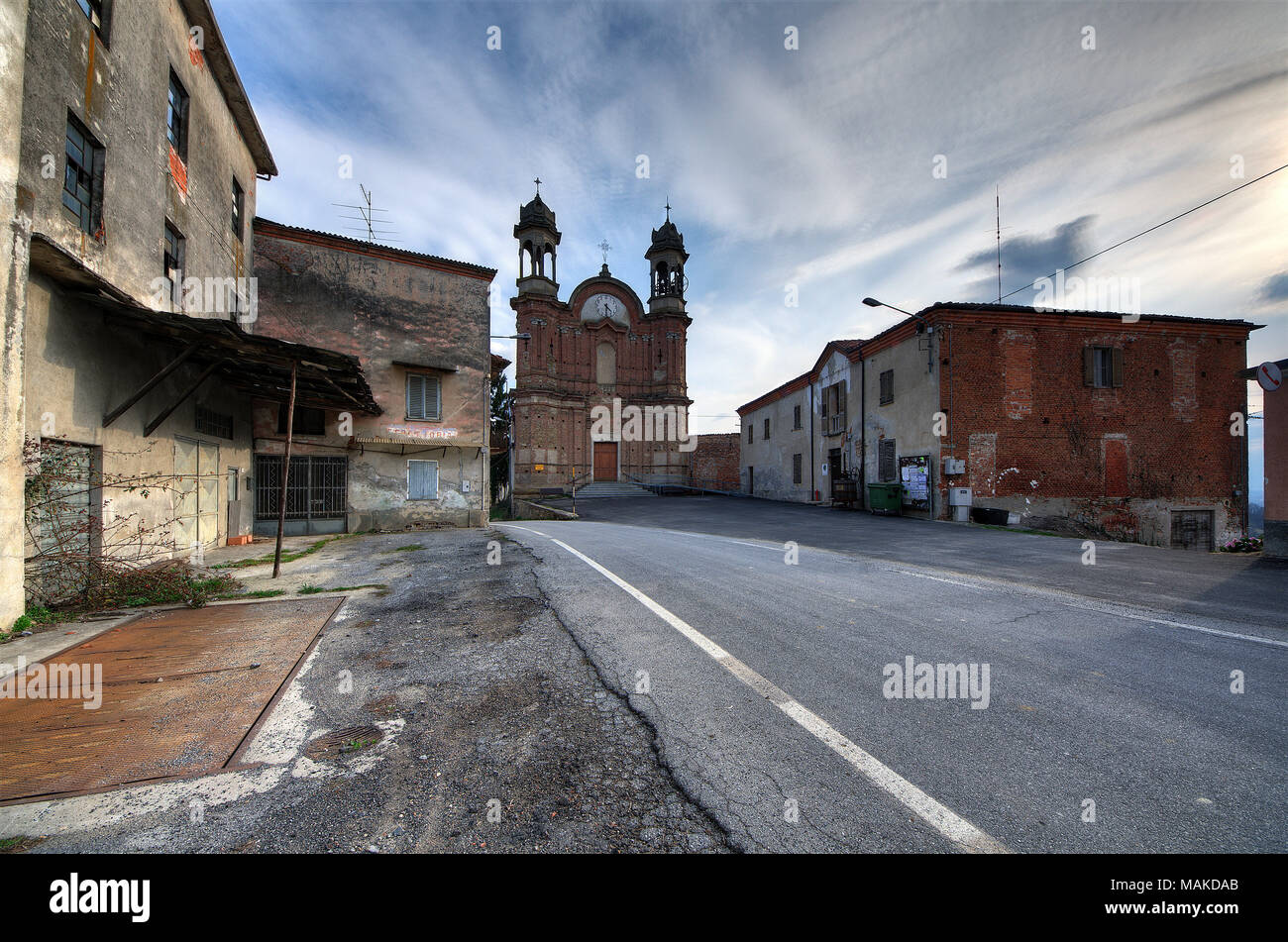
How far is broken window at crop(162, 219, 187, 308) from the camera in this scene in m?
8.93

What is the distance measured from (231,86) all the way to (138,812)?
50.5 feet

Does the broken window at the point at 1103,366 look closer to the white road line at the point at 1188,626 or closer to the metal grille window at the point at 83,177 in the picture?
the white road line at the point at 1188,626

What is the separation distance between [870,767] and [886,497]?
1982 centimetres

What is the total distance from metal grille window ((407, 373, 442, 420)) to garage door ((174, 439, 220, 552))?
6.09 metres

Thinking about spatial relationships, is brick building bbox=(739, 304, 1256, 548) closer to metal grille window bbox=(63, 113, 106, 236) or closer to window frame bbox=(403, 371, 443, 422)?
window frame bbox=(403, 371, 443, 422)

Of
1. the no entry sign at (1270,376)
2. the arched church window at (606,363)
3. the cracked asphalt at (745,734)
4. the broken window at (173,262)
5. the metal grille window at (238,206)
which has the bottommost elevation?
the cracked asphalt at (745,734)

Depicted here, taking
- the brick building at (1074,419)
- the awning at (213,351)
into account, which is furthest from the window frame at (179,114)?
the brick building at (1074,419)

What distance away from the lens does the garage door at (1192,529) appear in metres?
20.1

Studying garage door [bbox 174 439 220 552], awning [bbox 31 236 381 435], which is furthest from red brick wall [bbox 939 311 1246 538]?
garage door [bbox 174 439 220 552]

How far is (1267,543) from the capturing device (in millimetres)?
9508

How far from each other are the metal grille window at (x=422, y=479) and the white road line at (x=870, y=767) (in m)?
14.6

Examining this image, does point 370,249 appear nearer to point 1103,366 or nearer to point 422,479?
point 422,479

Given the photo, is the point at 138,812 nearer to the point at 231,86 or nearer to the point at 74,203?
the point at 74,203

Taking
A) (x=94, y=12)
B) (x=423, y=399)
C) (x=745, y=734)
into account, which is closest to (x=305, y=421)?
(x=423, y=399)
